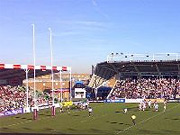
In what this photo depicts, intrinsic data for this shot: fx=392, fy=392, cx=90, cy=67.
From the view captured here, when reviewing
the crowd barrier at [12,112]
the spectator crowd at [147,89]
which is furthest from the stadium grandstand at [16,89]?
the spectator crowd at [147,89]

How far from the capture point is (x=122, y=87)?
87.2 metres

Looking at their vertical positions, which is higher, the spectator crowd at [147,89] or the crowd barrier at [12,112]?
the spectator crowd at [147,89]

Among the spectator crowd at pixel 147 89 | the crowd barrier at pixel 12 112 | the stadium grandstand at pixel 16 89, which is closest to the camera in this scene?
the crowd barrier at pixel 12 112

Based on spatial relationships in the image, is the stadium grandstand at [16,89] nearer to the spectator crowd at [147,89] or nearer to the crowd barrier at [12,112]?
the crowd barrier at [12,112]

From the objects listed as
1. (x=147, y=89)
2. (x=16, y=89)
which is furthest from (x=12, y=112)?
(x=147, y=89)

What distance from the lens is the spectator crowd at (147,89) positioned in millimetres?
81250

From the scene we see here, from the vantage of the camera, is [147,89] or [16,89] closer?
[16,89]

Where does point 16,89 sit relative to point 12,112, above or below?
above

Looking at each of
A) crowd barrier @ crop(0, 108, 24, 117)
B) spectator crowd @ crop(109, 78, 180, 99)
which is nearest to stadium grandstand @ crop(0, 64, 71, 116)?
crowd barrier @ crop(0, 108, 24, 117)

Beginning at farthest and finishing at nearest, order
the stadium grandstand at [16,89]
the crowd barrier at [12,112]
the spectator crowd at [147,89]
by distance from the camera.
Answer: the spectator crowd at [147,89]
the stadium grandstand at [16,89]
the crowd barrier at [12,112]

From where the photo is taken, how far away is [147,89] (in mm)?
83625

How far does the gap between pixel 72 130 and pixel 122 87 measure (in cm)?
5394

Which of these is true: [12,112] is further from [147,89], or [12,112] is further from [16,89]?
[147,89]

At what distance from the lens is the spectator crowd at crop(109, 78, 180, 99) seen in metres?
81.2
